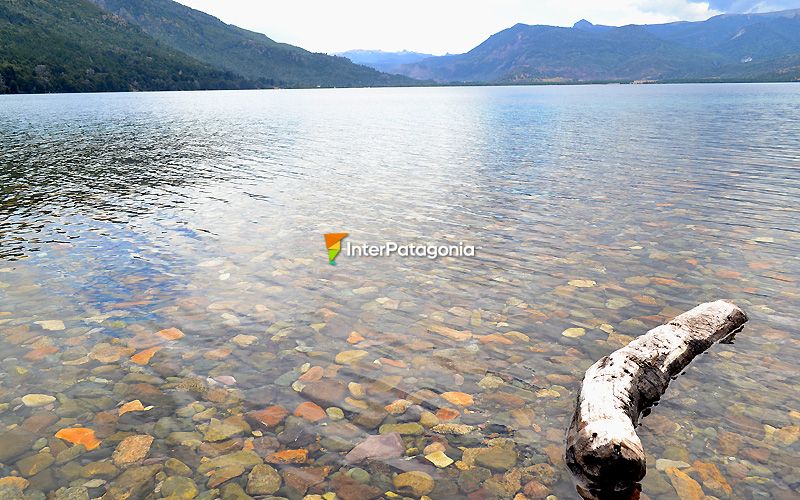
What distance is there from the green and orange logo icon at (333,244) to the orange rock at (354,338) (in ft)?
16.5

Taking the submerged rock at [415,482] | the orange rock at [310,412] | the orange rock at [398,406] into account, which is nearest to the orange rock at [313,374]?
the orange rock at [310,412]

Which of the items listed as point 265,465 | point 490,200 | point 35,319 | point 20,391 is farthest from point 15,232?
point 490,200

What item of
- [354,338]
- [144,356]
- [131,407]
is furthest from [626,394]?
[144,356]

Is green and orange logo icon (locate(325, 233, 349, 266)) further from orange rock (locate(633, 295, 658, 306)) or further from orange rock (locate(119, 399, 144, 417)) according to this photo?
orange rock (locate(633, 295, 658, 306))

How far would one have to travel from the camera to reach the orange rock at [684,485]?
641 cm

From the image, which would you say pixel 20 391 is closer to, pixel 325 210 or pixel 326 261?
pixel 326 261

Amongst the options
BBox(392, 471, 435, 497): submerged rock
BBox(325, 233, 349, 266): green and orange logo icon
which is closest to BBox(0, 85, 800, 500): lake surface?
BBox(392, 471, 435, 497): submerged rock

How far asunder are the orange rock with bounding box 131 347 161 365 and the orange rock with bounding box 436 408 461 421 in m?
5.75

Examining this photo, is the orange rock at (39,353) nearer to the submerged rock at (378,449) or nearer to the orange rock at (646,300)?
the submerged rock at (378,449)

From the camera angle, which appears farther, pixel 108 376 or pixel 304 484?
pixel 108 376

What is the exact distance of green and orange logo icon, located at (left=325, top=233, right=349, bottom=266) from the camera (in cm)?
1631

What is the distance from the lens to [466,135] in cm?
5719

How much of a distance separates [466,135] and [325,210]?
38.1 metres

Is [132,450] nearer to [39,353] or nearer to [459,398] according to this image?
[39,353]
